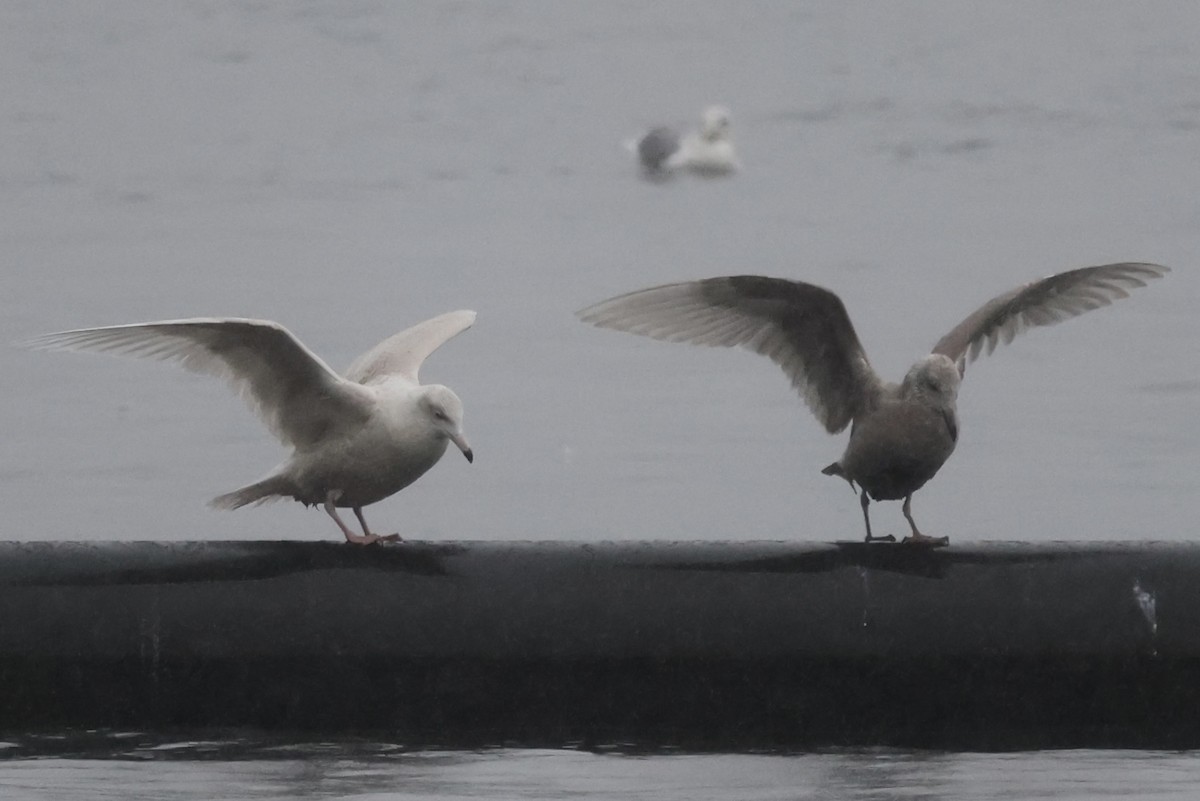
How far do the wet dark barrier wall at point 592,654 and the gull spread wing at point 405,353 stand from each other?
1079mm

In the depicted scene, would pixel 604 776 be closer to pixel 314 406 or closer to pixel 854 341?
pixel 314 406

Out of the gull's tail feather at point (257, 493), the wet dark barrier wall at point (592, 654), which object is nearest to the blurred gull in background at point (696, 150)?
the gull's tail feather at point (257, 493)

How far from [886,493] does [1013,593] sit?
917mm

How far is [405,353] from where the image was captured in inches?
258

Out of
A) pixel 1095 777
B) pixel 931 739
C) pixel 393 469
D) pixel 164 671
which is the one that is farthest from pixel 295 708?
pixel 1095 777

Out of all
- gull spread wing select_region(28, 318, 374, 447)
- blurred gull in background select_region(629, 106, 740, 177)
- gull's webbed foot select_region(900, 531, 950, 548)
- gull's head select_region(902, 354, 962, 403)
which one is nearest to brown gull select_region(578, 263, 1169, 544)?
gull's head select_region(902, 354, 962, 403)

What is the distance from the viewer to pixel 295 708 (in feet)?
17.4

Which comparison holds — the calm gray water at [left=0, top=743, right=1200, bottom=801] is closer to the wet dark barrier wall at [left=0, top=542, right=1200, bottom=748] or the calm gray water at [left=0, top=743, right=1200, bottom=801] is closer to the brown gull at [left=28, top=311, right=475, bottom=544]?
the wet dark barrier wall at [left=0, top=542, right=1200, bottom=748]

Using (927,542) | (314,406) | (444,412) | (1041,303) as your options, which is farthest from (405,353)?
(1041,303)

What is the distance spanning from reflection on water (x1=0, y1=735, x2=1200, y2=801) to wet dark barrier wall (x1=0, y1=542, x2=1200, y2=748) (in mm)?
104

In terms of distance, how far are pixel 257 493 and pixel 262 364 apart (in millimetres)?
412

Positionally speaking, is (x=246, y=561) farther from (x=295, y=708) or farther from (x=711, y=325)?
(x=711, y=325)

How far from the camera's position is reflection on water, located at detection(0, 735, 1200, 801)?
479 cm

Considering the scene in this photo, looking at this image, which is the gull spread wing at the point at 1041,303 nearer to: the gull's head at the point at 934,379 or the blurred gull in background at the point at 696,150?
the gull's head at the point at 934,379
